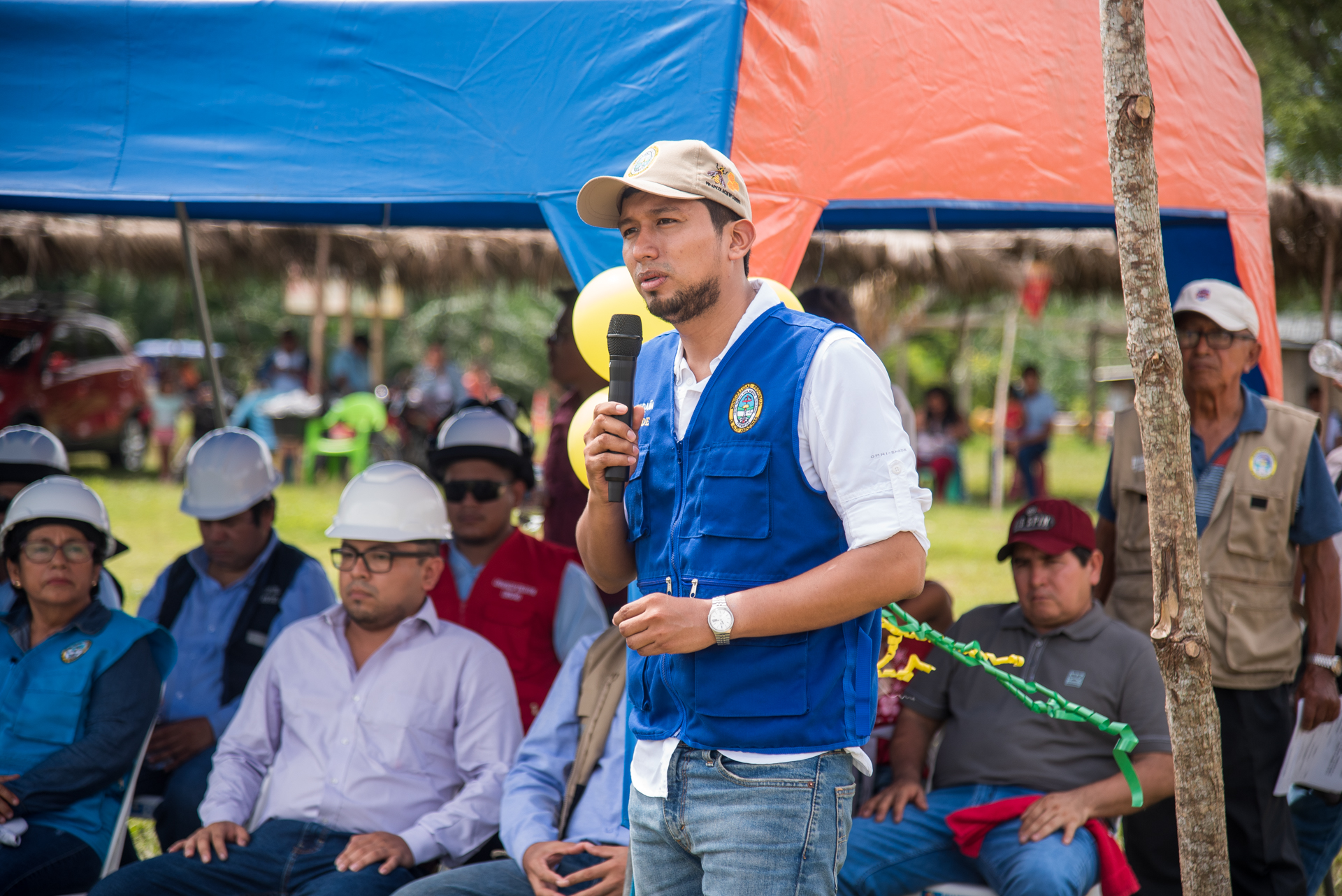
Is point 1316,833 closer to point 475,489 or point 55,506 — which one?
point 475,489

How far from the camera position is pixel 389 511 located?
343 cm

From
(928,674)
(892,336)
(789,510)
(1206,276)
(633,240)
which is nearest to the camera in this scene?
(789,510)

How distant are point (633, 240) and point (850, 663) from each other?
0.78m

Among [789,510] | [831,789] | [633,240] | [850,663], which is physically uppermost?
[633,240]

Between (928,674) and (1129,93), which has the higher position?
(1129,93)

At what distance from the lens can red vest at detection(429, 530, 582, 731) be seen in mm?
3887

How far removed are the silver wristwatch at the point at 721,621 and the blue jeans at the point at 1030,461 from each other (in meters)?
13.7

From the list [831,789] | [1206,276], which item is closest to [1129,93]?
[831,789]

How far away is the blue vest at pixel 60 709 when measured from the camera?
3252mm

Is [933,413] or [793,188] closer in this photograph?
[793,188]

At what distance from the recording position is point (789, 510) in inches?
68.9

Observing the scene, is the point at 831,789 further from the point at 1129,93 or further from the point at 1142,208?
the point at 1129,93

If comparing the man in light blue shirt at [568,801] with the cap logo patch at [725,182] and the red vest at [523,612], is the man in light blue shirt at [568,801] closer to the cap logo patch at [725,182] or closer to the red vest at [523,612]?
the red vest at [523,612]

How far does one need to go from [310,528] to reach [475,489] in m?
7.50
